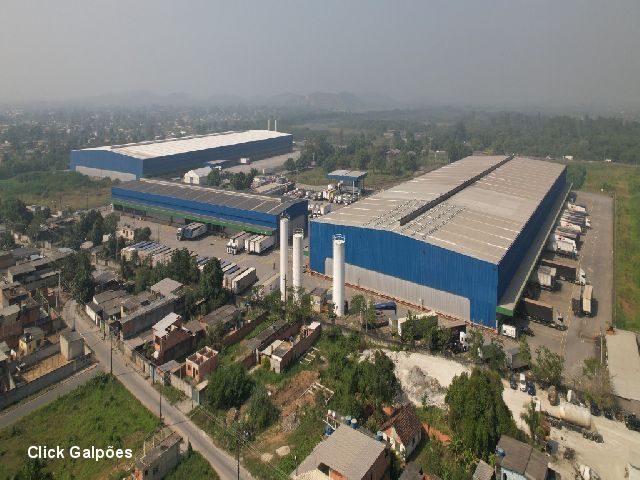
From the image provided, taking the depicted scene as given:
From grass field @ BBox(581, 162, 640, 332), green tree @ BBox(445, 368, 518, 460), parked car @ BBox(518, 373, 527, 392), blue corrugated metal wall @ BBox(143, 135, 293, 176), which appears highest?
blue corrugated metal wall @ BBox(143, 135, 293, 176)

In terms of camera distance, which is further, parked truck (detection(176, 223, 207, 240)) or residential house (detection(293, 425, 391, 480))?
parked truck (detection(176, 223, 207, 240))

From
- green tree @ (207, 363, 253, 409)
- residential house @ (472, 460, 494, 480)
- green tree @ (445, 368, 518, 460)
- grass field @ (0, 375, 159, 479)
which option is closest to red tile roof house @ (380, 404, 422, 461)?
green tree @ (445, 368, 518, 460)

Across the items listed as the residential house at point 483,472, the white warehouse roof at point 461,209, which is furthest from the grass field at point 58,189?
the residential house at point 483,472

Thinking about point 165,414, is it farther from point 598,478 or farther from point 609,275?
point 609,275

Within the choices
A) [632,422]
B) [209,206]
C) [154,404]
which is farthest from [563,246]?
[154,404]

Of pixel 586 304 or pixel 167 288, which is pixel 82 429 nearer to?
pixel 167 288

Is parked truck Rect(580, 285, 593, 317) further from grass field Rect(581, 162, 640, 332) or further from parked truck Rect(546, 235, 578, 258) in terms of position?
parked truck Rect(546, 235, 578, 258)

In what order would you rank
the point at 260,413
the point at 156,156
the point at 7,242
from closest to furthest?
the point at 260,413
the point at 7,242
the point at 156,156
